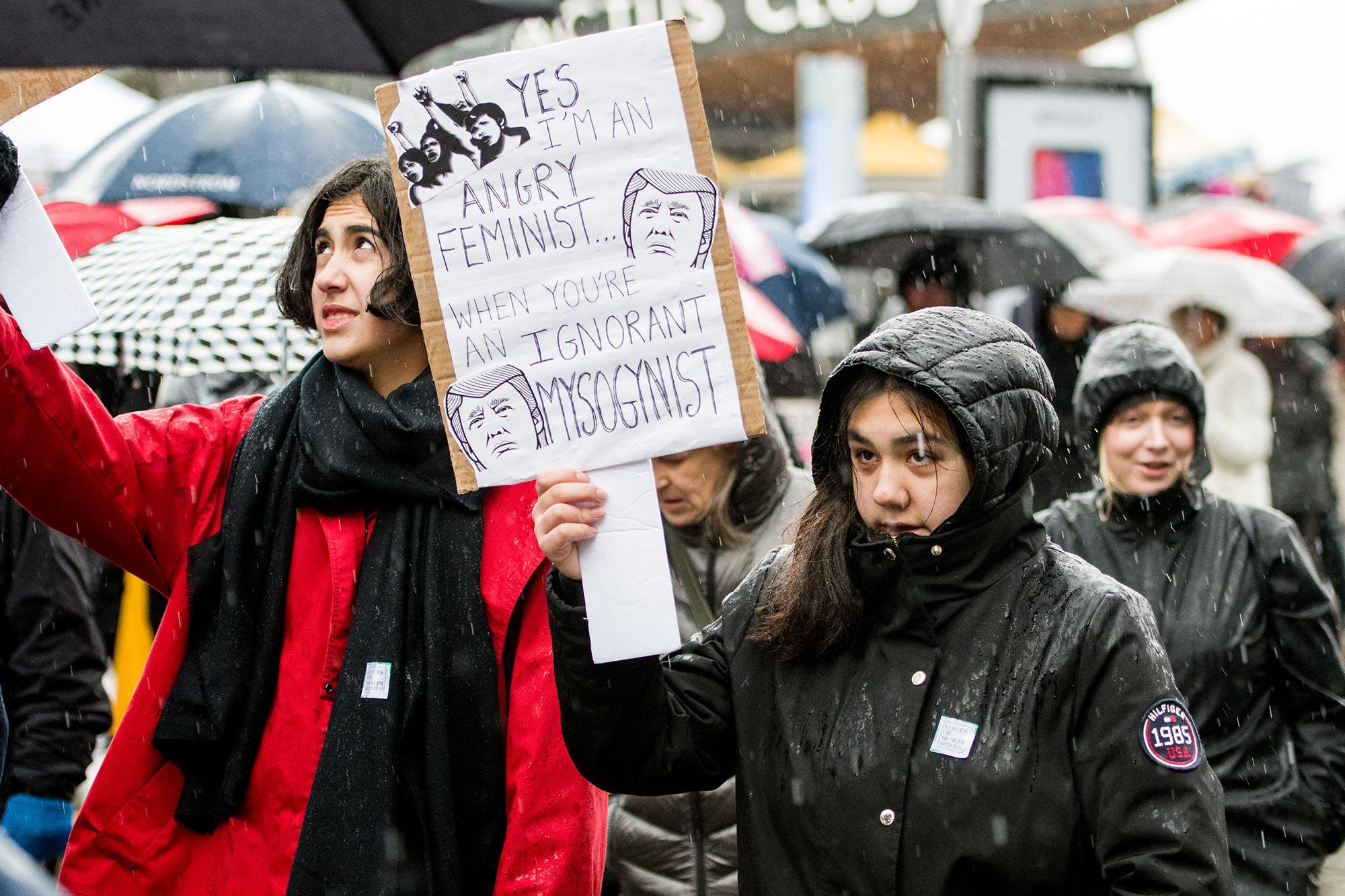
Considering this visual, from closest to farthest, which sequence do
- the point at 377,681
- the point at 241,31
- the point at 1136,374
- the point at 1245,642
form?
the point at 377,681, the point at 241,31, the point at 1245,642, the point at 1136,374

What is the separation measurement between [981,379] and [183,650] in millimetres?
1588

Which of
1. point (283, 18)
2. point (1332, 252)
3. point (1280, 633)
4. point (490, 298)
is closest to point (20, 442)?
point (490, 298)

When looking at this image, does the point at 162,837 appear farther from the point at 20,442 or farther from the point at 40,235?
the point at 40,235

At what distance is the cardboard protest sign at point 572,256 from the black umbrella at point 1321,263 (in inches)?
358

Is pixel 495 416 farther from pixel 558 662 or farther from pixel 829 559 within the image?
pixel 829 559

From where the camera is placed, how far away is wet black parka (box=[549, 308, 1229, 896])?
2.21 meters

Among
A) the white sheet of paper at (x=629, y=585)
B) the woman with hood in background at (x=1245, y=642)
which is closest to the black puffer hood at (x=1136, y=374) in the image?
the woman with hood in background at (x=1245, y=642)

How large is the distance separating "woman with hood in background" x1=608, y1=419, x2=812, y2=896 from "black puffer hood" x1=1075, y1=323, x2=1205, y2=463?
38.3 inches

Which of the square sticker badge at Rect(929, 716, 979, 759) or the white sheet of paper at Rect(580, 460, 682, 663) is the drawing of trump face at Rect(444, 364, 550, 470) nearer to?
the white sheet of paper at Rect(580, 460, 682, 663)

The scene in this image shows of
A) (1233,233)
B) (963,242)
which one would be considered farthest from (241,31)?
(1233,233)

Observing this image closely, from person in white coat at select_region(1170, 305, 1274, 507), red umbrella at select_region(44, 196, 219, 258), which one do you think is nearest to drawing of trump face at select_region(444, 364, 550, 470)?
red umbrella at select_region(44, 196, 219, 258)

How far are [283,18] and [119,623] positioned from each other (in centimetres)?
298

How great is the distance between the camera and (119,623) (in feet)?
18.6

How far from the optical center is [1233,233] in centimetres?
1027
